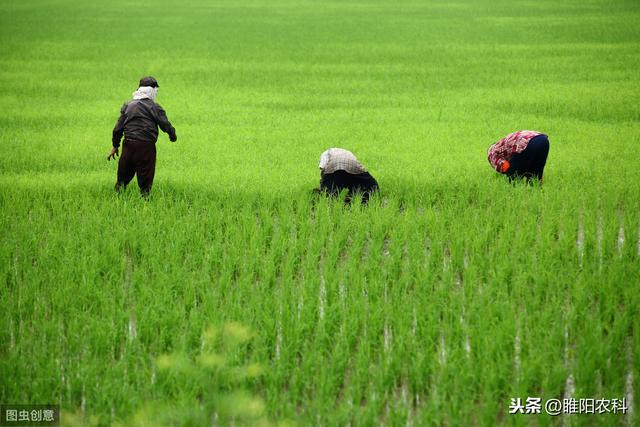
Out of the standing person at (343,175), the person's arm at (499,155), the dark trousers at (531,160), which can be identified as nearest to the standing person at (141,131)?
the standing person at (343,175)

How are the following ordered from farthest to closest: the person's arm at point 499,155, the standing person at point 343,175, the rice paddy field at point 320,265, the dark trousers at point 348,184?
1. the person's arm at point 499,155
2. the dark trousers at point 348,184
3. the standing person at point 343,175
4. the rice paddy field at point 320,265

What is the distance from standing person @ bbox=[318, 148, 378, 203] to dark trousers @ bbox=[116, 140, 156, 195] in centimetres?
163

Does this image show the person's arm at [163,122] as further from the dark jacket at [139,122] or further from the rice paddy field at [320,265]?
the rice paddy field at [320,265]

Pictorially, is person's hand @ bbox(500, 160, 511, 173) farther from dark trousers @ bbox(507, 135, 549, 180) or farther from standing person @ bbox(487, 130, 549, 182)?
dark trousers @ bbox(507, 135, 549, 180)

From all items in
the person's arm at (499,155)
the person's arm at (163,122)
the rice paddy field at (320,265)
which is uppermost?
the person's arm at (163,122)

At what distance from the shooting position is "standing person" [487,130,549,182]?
5957 millimetres

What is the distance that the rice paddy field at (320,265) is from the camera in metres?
3.03

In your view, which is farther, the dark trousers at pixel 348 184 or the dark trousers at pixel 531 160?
the dark trousers at pixel 531 160

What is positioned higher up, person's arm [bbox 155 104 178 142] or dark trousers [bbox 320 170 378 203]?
person's arm [bbox 155 104 178 142]

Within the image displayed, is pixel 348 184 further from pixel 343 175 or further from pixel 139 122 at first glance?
pixel 139 122

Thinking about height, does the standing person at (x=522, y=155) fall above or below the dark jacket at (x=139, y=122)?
below

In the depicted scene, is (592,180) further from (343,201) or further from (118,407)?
(118,407)

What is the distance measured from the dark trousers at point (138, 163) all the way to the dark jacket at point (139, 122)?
66mm

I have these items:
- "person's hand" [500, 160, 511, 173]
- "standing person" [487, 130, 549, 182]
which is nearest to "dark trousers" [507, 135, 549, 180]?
"standing person" [487, 130, 549, 182]
